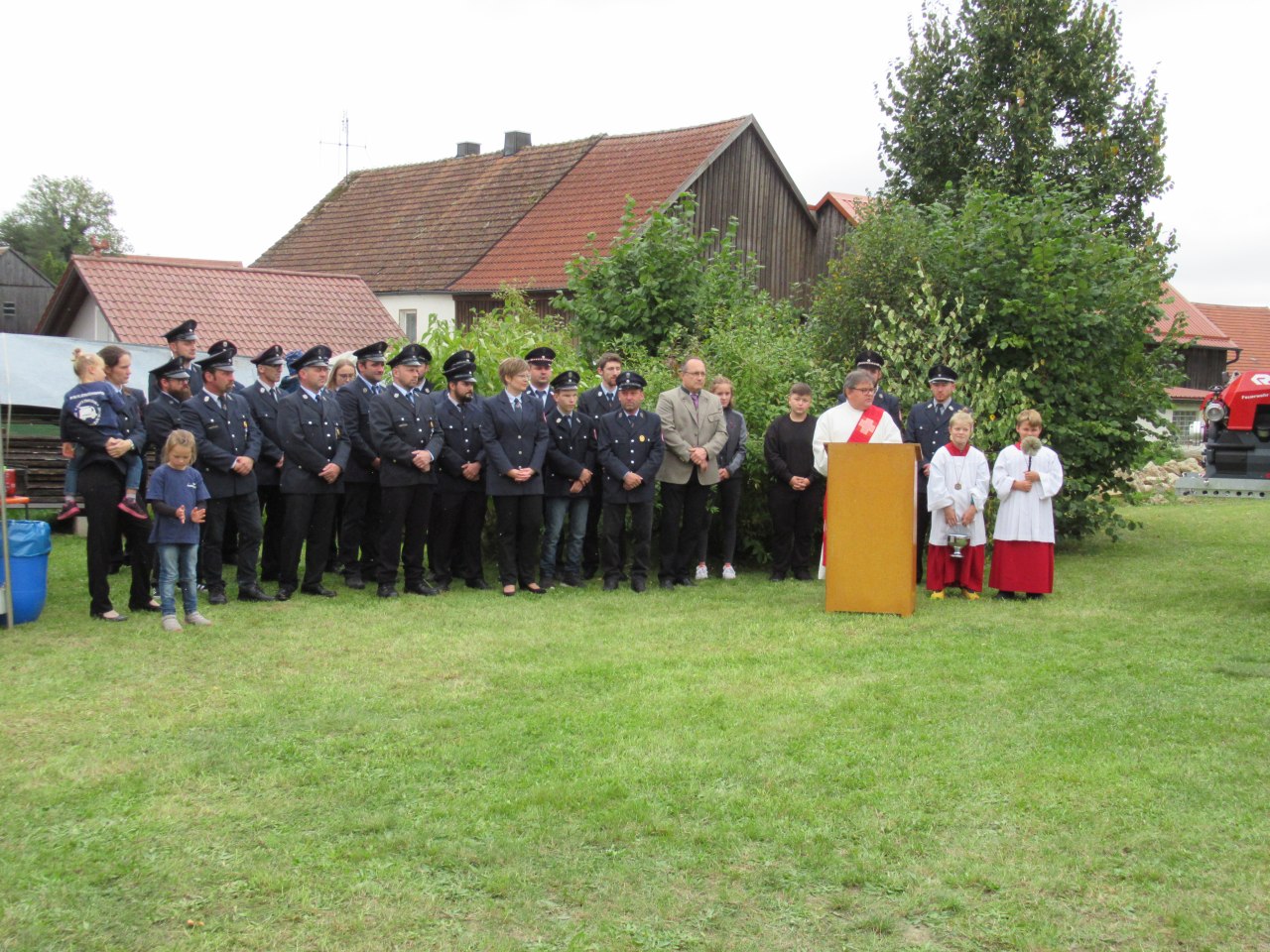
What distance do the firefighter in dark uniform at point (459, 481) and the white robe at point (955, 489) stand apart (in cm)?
394

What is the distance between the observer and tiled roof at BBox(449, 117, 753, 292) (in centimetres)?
2917

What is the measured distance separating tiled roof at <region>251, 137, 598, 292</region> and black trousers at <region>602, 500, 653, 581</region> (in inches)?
834

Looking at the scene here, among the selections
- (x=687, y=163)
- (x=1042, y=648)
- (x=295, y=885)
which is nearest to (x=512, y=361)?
(x=1042, y=648)

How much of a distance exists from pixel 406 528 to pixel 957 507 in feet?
15.6

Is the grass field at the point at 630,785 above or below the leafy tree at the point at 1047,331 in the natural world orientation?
below

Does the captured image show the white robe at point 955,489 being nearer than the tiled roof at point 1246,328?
Yes

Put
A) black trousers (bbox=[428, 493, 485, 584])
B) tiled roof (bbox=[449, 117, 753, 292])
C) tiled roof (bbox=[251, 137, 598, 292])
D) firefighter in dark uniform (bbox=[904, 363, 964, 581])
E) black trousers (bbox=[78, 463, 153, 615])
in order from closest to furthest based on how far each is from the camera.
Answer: black trousers (bbox=[78, 463, 153, 615])
black trousers (bbox=[428, 493, 485, 584])
firefighter in dark uniform (bbox=[904, 363, 964, 581])
tiled roof (bbox=[449, 117, 753, 292])
tiled roof (bbox=[251, 137, 598, 292])

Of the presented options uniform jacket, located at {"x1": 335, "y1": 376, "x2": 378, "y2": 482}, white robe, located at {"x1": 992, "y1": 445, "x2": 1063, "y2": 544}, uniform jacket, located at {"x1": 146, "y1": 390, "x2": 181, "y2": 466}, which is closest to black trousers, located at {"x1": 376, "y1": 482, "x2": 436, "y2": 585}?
uniform jacket, located at {"x1": 335, "y1": 376, "x2": 378, "y2": 482}

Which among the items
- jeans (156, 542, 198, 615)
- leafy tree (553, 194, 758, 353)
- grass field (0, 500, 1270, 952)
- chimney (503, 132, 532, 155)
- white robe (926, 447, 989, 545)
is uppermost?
chimney (503, 132, 532, 155)

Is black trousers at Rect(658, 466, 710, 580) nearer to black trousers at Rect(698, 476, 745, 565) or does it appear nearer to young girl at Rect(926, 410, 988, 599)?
black trousers at Rect(698, 476, 745, 565)

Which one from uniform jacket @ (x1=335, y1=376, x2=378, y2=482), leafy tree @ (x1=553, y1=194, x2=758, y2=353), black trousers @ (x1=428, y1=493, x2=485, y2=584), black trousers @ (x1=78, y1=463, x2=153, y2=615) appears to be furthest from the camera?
leafy tree @ (x1=553, y1=194, x2=758, y2=353)

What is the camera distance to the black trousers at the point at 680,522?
11773mm

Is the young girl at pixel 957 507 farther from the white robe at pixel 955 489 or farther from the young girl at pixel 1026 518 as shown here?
the young girl at pixel 1026 518

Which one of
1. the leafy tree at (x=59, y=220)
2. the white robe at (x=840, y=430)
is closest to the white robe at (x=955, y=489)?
the white robe at (x=840, y=430)
